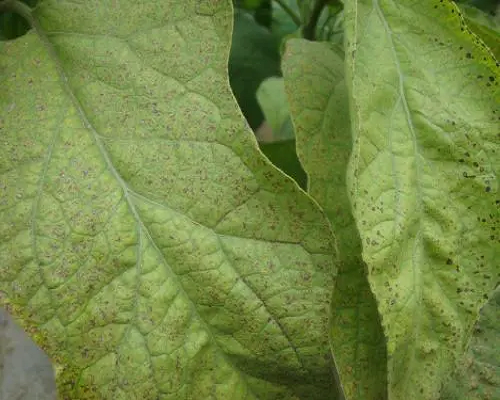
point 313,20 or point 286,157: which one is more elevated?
point 313,20

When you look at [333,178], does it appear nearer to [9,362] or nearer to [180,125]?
[180,125]

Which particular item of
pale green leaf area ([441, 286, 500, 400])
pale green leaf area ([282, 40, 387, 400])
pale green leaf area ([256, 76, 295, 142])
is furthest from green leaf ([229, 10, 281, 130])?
pale green leaf area ([441, 286, 500, 400])

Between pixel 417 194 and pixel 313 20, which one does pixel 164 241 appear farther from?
pixel 313 20

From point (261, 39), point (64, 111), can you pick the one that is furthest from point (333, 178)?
point (261, 39)

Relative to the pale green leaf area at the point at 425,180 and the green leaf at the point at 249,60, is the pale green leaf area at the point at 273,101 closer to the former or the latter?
the green leaf at the point at 249,60

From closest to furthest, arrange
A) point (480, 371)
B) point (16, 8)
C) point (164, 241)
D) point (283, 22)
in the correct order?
1. point (164, 241)
2. point (16, 8)
3. point (480, 371)
4. point (283, 22)

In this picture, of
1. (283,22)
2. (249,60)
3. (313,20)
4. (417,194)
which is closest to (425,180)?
(417,194)
